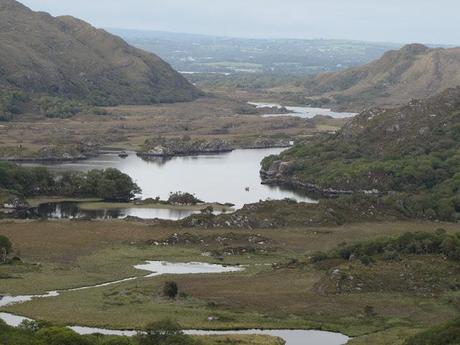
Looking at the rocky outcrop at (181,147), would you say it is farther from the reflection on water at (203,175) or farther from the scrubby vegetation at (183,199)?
the scrubby vegetation at (183,199)

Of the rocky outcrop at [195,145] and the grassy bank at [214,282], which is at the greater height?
the grassy bank at [214,282]

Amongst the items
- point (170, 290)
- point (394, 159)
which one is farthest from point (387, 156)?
point (170, 290)

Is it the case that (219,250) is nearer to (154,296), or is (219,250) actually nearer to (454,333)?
(154,296)

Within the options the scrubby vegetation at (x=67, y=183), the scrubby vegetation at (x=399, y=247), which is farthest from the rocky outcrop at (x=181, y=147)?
the scrubby vegetation at (x=399, y=247)

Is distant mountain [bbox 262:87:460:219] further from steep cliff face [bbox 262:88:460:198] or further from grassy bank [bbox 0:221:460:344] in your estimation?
grassy bank [bbox 0:221:460:344]

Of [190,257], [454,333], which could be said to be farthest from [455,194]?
[454,333]
